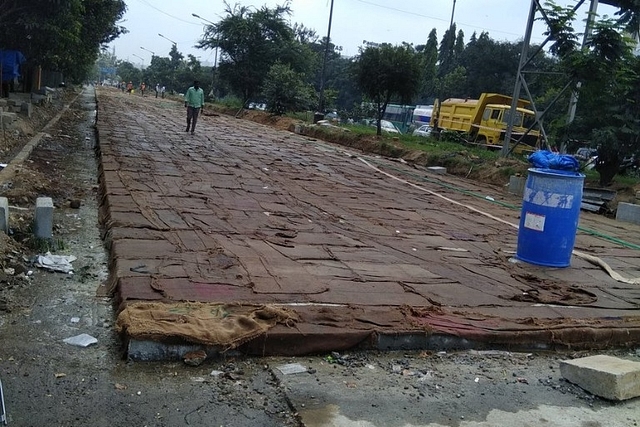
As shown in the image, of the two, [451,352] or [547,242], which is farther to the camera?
[547,242]

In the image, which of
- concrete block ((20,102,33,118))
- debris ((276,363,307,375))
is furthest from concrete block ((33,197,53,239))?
concrete block ((20,102,33,118))

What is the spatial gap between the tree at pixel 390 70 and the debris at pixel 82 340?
1988cm

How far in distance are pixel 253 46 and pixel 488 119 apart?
18047 millimetres

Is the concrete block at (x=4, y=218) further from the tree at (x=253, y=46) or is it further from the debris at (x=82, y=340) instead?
the tree at (x=253, y=46)

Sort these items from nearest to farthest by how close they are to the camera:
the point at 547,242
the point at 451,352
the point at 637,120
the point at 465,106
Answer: the point at 451,352 < the point at 547,242 < the point at 637,120 < the point at 465,106

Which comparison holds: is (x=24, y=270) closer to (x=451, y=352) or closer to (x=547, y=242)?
(x=451, y=352)

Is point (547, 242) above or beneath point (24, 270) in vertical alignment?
above

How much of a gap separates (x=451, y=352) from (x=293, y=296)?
1.25 metres

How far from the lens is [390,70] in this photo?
877 inches

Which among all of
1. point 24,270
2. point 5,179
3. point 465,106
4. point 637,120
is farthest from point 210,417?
point 465,106

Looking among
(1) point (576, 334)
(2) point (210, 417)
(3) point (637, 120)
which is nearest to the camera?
(2) point (210, 417)

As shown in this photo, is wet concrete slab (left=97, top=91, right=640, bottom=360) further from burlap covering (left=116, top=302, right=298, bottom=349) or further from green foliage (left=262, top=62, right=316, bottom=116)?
green foliage (left=262, top=62, right=316, bottom=116)

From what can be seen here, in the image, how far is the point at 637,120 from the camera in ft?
38.5

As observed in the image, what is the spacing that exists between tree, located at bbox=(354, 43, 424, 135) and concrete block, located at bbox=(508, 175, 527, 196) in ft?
33.0
